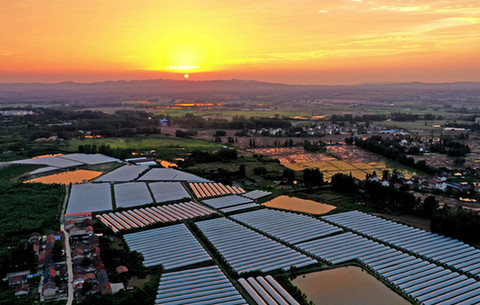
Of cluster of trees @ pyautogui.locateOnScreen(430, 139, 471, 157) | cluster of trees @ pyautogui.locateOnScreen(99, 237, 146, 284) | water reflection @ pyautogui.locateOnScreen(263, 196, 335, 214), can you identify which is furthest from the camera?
cluster of trees @ pyautogui.locateOnScreen(430, 139, 471, 157)

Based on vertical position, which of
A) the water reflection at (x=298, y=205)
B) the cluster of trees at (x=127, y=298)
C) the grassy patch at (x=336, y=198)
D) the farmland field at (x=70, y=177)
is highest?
the farmland field at (x=70, y=177)

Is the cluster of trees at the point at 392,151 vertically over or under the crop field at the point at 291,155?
over

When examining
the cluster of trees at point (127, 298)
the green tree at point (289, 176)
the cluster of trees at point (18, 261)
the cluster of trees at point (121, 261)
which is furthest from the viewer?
the green tree at point (289, 176)

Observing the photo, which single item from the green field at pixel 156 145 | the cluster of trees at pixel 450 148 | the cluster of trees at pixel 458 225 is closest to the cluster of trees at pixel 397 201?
the cluster of trees at pixel 458 225

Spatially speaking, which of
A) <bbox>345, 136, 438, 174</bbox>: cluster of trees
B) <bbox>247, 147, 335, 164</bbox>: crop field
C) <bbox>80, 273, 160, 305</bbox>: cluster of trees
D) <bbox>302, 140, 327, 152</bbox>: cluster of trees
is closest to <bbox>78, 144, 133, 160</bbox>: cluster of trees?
<bbox>247, 147, 335, 164</bbox>: crop field

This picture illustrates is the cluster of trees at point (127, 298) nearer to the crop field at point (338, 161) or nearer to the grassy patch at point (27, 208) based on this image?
the grassy patch at point (27, 208)

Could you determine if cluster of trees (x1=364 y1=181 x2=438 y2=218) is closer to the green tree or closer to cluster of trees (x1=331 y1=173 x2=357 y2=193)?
cluster of trees (x1=331 y1=173 x2=357 y2=193)
